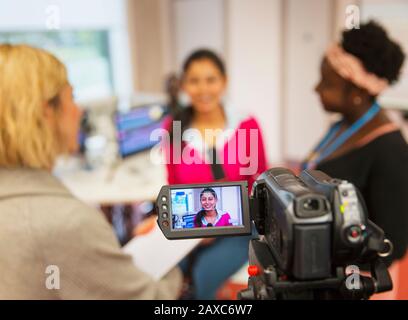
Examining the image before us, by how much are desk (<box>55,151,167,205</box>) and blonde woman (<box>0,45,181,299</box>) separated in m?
1.03

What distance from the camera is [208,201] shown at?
1.88ft

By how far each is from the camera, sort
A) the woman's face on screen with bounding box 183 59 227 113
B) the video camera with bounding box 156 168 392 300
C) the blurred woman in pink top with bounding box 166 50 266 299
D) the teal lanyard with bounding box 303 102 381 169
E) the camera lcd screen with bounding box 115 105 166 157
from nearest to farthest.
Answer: the video camera with bounding box 156 168 392 300 < the blurred woman in pink top with bounding box 166 50 266 299 < the teal lanyard with bounding box 303 102 381 169 < the woman's face on screen with bounding box 183 59 227 113 < the camera lcd screen with bounding box 115 105 166 157

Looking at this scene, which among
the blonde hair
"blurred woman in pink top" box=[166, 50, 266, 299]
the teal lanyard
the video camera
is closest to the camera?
the video camera

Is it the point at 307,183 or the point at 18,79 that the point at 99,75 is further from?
the point at 307,183

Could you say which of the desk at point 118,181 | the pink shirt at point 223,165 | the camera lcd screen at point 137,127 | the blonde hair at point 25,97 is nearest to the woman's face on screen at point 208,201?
the pink shirt at point 223,165

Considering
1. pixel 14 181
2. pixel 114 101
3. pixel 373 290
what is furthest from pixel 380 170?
pixel 114 101

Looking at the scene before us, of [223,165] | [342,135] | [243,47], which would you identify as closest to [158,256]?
[223,165]

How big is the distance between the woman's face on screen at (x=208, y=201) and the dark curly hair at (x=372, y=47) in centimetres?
52

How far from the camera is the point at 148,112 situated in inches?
84.2

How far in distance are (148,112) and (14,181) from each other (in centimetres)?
142

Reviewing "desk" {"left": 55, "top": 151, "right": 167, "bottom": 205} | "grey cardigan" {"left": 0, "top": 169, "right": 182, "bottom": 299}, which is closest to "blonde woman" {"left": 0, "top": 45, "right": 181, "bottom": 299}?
"grey cardigan" {"left": 0, "top": 169, "right": 182, "bottom": 299}

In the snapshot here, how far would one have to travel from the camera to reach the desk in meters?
1.93

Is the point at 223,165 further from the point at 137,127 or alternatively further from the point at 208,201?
the point at 137,127

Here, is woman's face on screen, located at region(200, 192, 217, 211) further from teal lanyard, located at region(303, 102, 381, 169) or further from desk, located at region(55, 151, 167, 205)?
desk, located at region(55, 151, 167, 205)
